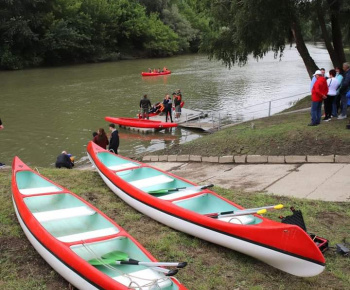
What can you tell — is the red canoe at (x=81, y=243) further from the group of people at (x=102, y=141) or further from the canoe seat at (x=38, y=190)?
the group of people at (x=102, y=141)

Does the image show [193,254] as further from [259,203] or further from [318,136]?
[318,136]

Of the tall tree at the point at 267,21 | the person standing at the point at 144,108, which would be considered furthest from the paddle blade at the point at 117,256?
the person standing at the point at 144,108

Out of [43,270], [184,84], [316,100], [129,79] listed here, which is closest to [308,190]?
[316,100]

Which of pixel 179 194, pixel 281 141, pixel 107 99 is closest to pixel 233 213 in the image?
pixel 179 194

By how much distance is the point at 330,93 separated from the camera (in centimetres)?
1280

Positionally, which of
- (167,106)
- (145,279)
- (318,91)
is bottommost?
(145,279)

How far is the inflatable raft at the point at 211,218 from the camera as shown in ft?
17.2

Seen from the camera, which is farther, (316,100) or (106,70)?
(106,70)

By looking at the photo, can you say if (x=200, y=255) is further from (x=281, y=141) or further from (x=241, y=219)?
(x=281, y=141)

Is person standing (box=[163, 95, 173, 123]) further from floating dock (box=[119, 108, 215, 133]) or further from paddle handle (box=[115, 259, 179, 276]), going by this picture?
paddle handle (box=[115, 259, 179, 276])

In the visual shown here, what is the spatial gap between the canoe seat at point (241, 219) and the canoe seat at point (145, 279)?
1.56 metres

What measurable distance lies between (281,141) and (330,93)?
2.34 m

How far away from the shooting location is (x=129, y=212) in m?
7.74

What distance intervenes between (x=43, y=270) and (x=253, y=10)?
12378 mm
